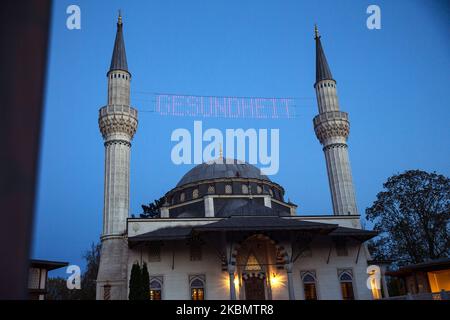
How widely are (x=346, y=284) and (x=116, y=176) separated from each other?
545 inches

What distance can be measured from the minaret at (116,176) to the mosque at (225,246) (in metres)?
0.05

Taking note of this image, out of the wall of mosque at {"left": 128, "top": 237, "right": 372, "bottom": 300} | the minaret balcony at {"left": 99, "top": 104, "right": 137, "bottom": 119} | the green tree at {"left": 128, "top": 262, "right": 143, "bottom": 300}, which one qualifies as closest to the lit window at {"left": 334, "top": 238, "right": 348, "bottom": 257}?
the wall of mosque at {"left": 128, "top": 237, "right": 372, "bottom": 300}

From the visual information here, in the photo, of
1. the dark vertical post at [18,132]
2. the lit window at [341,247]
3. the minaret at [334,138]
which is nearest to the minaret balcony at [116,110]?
the minaret at [334,138]

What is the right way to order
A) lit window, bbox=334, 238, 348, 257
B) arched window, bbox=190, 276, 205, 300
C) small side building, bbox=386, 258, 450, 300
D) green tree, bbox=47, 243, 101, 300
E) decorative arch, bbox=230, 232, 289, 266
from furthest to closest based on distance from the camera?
green tree, bbox=47, 243, 101, 300 → lit window, bbox=334, 238, 348, 257 → arched window, bbox=190, 276, 205, 300 → decorative arch, bbox=230, 232, 289, 266 → small side building, bbox=386, 258, 450, 300

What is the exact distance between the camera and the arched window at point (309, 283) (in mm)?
21312

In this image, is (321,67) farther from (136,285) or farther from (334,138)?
(136,285)

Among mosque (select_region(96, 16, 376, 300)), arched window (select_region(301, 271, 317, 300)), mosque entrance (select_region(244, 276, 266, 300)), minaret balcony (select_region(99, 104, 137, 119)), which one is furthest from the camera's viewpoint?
minaret balcony (select_region(99, 104, 137, 119))

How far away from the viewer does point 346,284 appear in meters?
21.8

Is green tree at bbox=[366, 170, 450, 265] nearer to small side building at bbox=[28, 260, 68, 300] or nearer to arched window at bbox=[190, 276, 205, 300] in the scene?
arched window at bbox=[190, 276, 205, 300]

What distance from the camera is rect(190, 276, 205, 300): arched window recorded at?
20.5m

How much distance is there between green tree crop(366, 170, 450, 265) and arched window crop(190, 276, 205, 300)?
41.1 feet

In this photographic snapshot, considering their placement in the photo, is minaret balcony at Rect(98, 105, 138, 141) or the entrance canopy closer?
the entrance canopy

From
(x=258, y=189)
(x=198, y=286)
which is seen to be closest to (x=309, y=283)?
(x=198, y=286)
